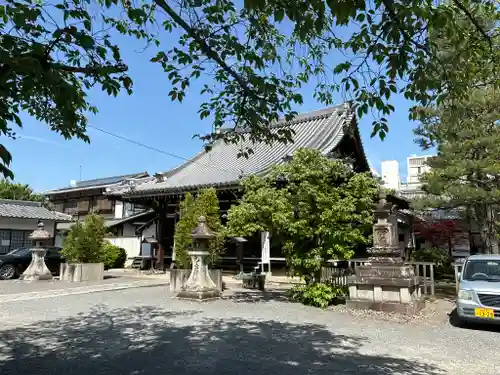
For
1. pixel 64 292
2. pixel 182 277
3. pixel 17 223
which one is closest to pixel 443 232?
pixel 182 277

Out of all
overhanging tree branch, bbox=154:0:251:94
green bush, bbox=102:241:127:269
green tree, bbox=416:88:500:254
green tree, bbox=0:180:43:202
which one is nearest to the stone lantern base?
green tree, bbox=416:88:500:254

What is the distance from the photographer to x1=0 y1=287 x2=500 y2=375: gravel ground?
5.22m

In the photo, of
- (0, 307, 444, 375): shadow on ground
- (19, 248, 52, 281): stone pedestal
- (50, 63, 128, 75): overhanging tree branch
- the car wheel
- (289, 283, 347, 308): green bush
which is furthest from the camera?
the car wheel

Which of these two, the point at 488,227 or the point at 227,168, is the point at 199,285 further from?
the point at 227,168

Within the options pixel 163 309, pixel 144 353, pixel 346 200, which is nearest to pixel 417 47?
pixel 144 353

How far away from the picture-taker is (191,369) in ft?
16.6

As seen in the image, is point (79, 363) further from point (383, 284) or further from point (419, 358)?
point (383, 284)

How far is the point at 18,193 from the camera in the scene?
124 ft

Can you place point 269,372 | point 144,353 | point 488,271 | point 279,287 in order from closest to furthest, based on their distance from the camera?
point 269,372, point 144,353, point 488,271, point 279,287

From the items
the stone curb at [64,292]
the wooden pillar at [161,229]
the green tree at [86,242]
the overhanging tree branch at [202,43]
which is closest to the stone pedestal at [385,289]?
the overhanging tree branch at [202,43]

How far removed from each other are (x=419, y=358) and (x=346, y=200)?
193 inches

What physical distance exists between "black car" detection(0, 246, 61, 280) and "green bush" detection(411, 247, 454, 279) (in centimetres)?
1779

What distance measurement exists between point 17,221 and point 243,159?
13614 mm

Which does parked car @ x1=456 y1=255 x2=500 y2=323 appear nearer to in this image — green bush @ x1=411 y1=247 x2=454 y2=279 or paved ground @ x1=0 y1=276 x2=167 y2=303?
paved ground @ x1=0 y1=276 x2=167 y2=303
